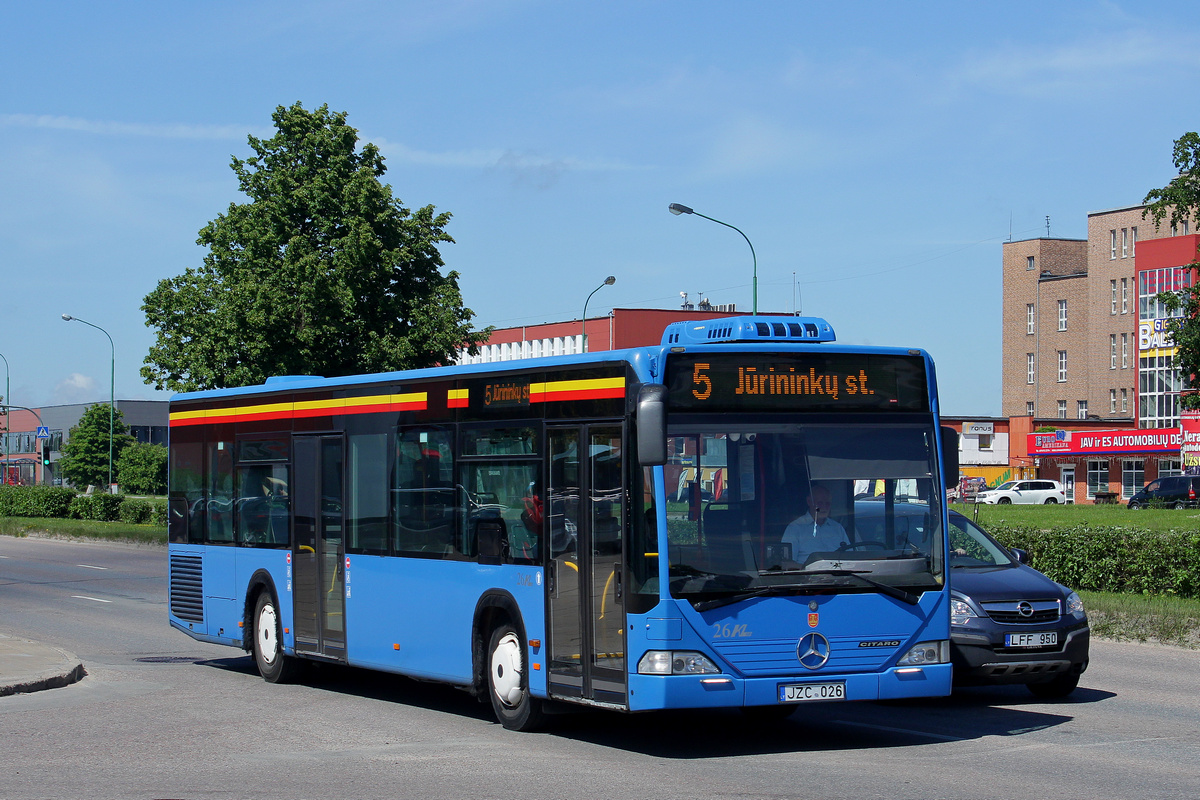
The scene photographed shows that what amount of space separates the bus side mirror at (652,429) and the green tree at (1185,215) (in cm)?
2748

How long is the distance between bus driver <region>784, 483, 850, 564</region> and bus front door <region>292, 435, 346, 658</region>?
201 inches

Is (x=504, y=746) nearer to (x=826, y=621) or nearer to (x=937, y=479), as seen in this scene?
(x=826, y=621)

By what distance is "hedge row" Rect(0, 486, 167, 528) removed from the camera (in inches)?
1971

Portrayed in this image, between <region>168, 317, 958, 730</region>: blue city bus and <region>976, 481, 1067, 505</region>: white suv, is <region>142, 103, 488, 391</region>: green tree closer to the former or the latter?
<region>168, 317, 958, 730</region>: blue city bus

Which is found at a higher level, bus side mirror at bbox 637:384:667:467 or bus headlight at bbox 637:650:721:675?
bus side mirror at bbox 637:384:667:467

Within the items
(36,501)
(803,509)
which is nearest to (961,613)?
(803,509)

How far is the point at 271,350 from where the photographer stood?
37.7 m

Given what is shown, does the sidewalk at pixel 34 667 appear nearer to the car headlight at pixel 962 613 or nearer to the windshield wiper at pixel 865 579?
the windshield wiper at pixel 865 579

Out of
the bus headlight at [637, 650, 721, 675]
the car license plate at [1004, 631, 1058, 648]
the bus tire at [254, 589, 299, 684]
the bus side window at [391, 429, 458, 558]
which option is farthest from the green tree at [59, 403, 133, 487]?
the bus headlight at [637, 650, 721, 675]

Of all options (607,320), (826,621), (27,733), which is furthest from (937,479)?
(607,320)

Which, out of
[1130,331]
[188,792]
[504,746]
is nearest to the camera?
[188,792]

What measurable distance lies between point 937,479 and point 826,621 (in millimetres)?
1361

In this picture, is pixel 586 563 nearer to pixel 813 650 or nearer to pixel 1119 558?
pixel 813 650

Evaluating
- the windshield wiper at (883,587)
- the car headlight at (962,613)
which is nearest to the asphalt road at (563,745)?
the car headlight at (962,613)
